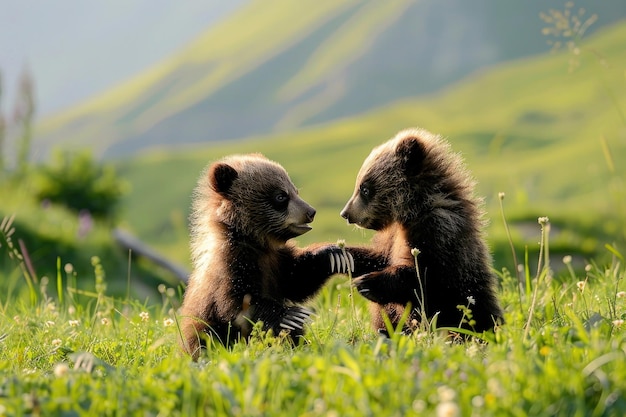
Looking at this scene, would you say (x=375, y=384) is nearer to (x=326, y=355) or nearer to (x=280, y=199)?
(x=326, y=355)

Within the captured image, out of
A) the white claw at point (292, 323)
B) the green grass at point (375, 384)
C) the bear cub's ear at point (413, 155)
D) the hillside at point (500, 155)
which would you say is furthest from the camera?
the hillside at point (500, 155)

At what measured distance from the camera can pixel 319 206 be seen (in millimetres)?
30109

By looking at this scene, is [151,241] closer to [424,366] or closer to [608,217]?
[608,217]

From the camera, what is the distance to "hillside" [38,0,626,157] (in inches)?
2982

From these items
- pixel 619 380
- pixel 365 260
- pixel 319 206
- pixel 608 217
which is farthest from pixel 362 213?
pixel 319 206

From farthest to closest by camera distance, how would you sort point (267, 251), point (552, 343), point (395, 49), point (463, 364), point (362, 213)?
point (395, 49) → point (362, 213) → point (267, 251) → point (552, 343) → point (463, 364)

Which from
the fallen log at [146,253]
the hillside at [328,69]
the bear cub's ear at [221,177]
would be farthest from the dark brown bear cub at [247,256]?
the hillside at [328,69]

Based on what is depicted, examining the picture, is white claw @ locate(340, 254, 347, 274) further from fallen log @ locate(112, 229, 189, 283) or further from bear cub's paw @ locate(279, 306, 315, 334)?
fallen log @ locate(112, 229, 189, 283)

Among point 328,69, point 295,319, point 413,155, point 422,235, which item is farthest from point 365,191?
point 328,69

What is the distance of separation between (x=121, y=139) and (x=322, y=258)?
7986cm

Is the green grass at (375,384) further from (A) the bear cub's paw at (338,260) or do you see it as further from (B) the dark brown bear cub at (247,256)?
(A) the bear cub's paw at (338,260)

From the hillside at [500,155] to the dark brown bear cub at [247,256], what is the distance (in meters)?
8.37

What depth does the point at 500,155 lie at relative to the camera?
32531mm

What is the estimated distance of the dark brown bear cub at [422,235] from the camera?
5.40m
